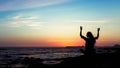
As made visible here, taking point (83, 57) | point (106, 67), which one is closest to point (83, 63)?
point (83, 57)

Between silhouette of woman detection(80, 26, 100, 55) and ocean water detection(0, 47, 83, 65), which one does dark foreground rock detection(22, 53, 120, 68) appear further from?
ocean water detection(0, 47, 83, 65)

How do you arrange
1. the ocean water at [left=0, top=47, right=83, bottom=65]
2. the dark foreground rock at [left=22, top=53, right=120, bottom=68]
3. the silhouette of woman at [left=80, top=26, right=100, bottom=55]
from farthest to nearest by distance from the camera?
the ocean water at [left=0, top=47, right=83, bottom=65], the silhouette of woman at [left=80, top=26, right=100, bottom=55], the dark foreground rock at [left=22, top=53, right=120, bottom=68]

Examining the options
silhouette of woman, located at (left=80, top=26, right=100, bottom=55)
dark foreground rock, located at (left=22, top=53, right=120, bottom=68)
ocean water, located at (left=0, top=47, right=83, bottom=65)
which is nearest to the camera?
dark foreground rock, located at (left=22, top=53, right=120, bottom=68)

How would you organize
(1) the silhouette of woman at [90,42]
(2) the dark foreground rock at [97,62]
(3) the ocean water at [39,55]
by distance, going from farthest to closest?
(3) the ocean water at [39,55] < (1) the silhouette of woman at [90,42] < (2) the dark foreground rock at [97,62]

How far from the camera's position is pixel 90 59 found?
13.8 meters

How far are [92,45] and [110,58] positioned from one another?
129 cm

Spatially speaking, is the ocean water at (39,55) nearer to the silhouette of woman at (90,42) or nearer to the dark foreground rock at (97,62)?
the dark foreground rock at (97,62)

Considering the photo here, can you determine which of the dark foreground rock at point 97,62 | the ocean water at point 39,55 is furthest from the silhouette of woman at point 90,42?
the ocean water at point 39,55

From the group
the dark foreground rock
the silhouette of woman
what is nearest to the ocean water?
the dark foreground rock

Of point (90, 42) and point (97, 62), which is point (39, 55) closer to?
point (90, 42)

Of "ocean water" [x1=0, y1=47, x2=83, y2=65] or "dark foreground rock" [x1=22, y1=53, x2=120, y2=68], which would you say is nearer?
"dark foreground rock" [x1=22, y1=53, x2=120, y2=68]

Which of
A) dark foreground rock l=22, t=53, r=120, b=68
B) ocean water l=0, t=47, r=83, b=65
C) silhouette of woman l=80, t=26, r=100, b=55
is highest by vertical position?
silhouette of woman l=80, t=26, r=100, b=55

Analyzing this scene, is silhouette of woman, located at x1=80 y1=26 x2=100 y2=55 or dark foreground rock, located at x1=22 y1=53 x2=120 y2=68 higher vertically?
silhouette of woman, located at x1=80 y1=26 x2=100 y2=55

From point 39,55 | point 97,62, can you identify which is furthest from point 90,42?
point 39,55
